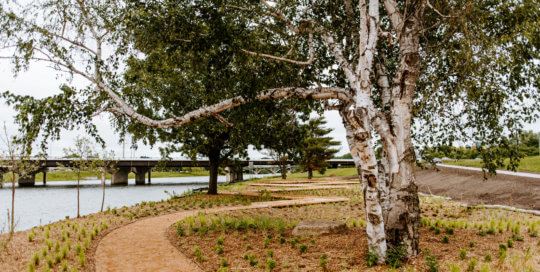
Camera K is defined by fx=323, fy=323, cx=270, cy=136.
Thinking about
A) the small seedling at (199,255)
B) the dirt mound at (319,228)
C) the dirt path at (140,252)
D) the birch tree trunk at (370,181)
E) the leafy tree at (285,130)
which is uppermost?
the leafy tree at (285,130)

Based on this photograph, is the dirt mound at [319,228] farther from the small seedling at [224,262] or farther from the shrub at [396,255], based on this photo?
the small seedling at [224,262]

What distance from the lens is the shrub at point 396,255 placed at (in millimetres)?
5488

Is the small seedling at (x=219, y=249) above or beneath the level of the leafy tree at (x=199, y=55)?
beneath

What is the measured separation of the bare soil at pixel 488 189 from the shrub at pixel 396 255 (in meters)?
8.87

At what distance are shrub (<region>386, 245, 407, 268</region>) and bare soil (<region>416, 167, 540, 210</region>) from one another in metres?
8.87

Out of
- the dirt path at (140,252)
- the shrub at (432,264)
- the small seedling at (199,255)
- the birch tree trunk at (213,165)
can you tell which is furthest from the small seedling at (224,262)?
the birch tree trunk at (213,165)

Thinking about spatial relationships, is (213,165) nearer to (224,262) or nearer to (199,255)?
(199,255)

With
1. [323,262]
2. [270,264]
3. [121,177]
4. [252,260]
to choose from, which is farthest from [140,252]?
[121,177]

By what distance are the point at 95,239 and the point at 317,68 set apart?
7.89m

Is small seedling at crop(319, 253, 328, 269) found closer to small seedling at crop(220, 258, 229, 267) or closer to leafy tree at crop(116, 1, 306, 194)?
small seedling at crop(220, 258, 229, 267)

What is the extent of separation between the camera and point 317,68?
955 cm

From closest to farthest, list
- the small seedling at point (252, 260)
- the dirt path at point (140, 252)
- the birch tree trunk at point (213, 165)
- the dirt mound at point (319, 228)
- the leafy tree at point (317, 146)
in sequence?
the small seedling at point (252, 260) < the dirt path at point (140, 252) < the dirt mound at point (319, 228) < the birch tree trunk at point (213, 165) < the leafy tree at point (317, 146)

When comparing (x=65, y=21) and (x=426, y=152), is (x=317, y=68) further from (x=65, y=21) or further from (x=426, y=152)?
(x=65, y=21)

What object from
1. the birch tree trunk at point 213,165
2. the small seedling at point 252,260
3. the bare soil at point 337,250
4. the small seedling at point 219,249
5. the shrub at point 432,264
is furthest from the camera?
the birch tree trunk at point 213,165
